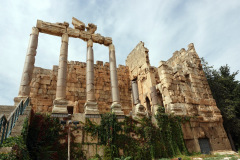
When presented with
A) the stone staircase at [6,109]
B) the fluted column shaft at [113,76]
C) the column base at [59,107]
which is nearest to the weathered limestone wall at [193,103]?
the fluted column shaft at [113,76]

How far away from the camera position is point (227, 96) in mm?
15859

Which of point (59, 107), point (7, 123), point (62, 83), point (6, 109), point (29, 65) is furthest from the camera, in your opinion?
point (62, 83)

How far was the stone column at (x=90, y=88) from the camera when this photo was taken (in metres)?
9.75

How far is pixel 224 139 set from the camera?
39.3 feet

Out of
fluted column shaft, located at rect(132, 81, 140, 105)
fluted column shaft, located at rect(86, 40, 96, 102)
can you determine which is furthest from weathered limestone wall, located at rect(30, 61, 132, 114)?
fluted column shaft, located at rect(86, 40, 96, 102)

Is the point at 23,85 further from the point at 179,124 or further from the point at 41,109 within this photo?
the point at 179,124

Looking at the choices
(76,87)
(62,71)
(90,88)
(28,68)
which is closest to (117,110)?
(90,88)

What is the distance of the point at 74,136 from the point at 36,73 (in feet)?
26.2

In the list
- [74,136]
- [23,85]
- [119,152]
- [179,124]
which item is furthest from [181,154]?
[23,85]

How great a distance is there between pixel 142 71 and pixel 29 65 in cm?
983

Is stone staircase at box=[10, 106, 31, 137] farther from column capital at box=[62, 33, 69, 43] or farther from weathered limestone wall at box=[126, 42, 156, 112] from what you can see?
weathered limestone wall at box=[126, 42, 156, 112]

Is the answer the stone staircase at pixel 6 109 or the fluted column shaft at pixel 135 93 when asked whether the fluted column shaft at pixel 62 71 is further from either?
the fluted column shaft at pixel 135 93

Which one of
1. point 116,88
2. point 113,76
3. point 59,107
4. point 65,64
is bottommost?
point 59,107

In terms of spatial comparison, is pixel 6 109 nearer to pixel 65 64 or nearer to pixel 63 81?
pixel 63 81
